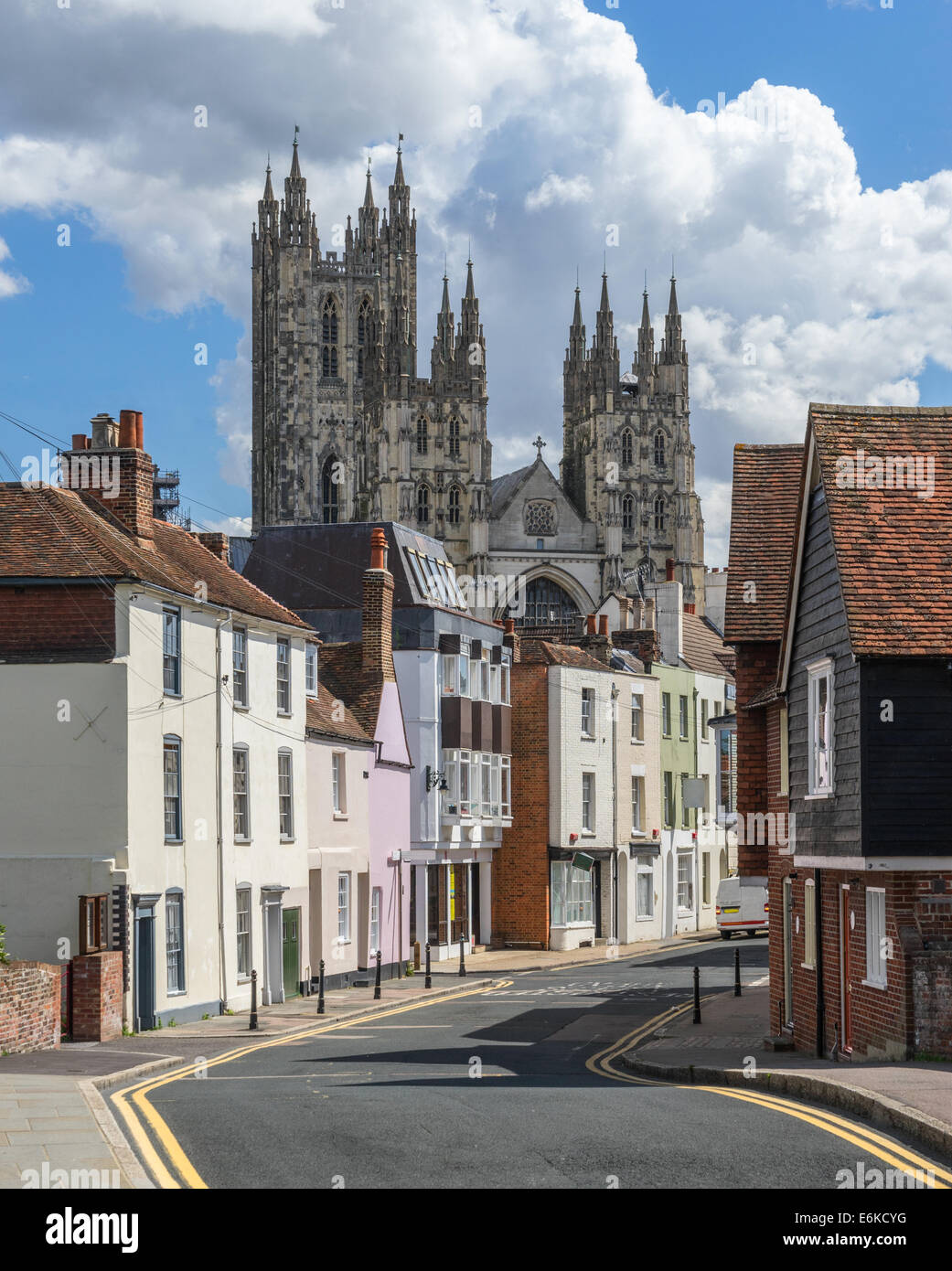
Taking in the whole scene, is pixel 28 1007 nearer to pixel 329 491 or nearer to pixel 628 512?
pixel 628 512

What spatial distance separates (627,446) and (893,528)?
419 ft

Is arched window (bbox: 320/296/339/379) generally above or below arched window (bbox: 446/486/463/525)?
above

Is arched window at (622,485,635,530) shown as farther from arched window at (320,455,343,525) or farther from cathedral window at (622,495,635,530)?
arched window at (320,455,343,525)

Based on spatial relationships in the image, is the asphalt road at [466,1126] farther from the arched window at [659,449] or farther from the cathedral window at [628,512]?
the arched window at [659,449]

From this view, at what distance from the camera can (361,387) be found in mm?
159500

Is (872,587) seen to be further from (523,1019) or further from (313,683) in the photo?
(313,683)

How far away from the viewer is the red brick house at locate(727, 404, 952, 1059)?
70.1 feet

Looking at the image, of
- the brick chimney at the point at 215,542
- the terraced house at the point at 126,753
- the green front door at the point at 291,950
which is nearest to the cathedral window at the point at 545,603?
the brick chimney at the point at 215,542

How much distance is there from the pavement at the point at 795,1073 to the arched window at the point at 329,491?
127m

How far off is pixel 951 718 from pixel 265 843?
59.2 ft

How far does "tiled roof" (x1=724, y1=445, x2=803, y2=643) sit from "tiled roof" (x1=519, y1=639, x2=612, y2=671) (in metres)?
25.8

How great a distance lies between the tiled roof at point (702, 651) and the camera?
7171 centimetres

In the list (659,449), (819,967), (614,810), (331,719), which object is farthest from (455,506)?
(819,967)

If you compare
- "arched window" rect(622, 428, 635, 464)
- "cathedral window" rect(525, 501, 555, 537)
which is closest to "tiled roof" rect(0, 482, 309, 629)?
"cathedral window" rect(525, 501, 555, 537)
